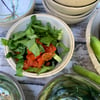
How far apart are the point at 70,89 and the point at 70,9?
0.18 meters

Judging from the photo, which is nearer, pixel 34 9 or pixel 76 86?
pixel 76 86

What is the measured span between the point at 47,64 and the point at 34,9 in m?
0.18

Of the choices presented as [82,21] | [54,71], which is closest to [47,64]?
[54,71]

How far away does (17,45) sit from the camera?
1.74 feet

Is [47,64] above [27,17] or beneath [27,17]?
beneath

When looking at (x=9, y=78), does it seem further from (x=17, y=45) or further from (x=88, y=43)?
(x=88, y=43)

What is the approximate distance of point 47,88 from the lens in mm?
459

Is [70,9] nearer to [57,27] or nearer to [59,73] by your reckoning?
[57,27]

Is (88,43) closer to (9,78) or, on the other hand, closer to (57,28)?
(57,28)

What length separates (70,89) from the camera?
1.55ft

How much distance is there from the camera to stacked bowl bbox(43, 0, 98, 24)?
0.50 meters

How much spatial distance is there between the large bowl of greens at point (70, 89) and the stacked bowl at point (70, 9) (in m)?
0.15

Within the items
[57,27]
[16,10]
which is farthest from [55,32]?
[16,10]

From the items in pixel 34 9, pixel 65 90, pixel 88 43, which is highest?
pixel 34 9
